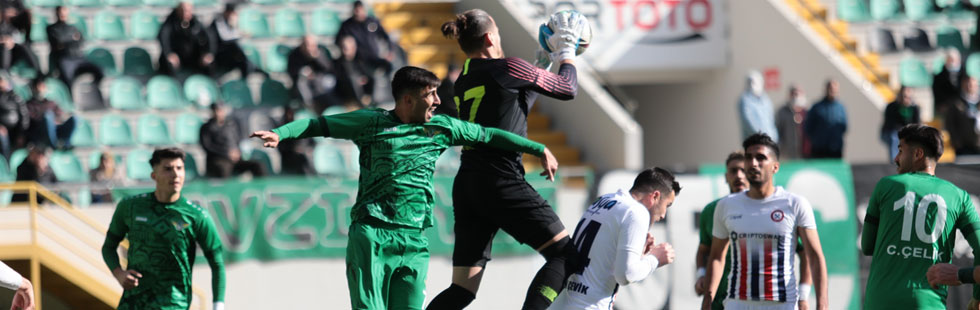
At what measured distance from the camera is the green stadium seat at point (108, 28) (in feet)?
56.7

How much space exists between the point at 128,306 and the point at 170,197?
26.5 inches

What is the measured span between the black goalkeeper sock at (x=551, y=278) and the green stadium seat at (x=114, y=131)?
979cm

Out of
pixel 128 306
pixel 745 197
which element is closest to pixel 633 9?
pixel 745 197

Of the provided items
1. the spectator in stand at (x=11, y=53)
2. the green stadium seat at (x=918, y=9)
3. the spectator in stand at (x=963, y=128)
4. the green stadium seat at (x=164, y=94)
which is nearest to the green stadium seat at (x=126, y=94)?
the green stadium seat at (x=164, y=94)

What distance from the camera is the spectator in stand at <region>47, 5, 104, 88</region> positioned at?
1573cm

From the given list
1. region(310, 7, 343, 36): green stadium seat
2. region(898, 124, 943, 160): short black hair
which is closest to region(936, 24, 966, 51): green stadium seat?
region(310, 7, 343, 36): green stadium seat

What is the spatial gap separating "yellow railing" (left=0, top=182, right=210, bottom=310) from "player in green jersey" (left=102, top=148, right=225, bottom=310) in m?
4.01

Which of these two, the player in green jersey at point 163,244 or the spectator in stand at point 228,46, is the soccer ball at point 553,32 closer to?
the player in green jersey at point 163,244

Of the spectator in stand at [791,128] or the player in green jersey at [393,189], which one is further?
the spectator in stand at [791,128]

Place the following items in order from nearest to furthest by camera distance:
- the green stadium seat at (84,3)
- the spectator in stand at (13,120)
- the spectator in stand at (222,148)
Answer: the spectator in stand at (222,148)
the spectator in stand at (13,120)
the green stadium seat at (84,3)

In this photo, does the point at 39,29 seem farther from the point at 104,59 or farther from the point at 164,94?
the point at 164,94

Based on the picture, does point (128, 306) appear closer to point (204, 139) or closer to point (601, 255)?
point (601, 255)

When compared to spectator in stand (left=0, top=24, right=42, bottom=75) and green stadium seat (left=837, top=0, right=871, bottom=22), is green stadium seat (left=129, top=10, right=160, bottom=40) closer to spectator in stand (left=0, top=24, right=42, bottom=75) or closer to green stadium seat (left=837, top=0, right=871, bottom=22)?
spectator in stand (left=0, top=24, right=42, bottom=75)

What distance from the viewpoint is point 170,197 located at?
7891 mm
